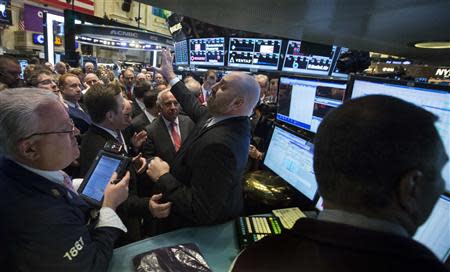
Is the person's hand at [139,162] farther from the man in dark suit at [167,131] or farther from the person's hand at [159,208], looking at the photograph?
→ the man in dark suit at [167,131]

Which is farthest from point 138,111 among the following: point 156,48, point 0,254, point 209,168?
point 156,48

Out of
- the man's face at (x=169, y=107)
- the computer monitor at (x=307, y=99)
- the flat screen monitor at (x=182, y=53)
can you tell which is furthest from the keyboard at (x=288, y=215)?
the flat screen monitor at (x=182, y=53)

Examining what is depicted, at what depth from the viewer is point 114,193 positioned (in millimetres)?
1337

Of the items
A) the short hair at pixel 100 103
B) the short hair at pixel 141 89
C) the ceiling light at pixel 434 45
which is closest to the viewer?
the ceiling light at pixel 434 45

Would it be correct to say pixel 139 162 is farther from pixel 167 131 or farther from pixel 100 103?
pixel 167 131

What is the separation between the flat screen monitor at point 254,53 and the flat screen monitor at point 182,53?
6.34 feet

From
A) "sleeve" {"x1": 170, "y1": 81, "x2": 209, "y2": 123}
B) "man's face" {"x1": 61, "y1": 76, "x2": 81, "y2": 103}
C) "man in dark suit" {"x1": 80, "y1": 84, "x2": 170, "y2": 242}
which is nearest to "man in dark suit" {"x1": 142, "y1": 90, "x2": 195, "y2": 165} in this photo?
"sleeve" {"x1": 170, "y1": 81, "x2": 209, "y2": 123}

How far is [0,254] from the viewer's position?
3.08 feet

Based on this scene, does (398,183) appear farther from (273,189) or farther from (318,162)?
(273,189)

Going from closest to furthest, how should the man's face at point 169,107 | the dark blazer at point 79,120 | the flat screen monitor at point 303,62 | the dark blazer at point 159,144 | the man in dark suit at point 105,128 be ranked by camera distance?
the man in dark suit at point 105,128 → the dark blazer at point 159,144 → the man's face at point 169,107 → the dark blazer at point 79,120 → the flat screen monitor at point 303,62

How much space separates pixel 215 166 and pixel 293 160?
578 millimetres

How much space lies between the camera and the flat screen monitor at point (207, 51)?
7143mm

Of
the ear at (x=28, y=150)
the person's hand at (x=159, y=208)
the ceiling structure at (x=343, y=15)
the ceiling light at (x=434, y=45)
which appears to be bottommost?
the person's hand at (x=159, y=208)

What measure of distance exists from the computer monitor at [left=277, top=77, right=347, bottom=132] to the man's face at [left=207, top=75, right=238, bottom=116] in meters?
0.42
